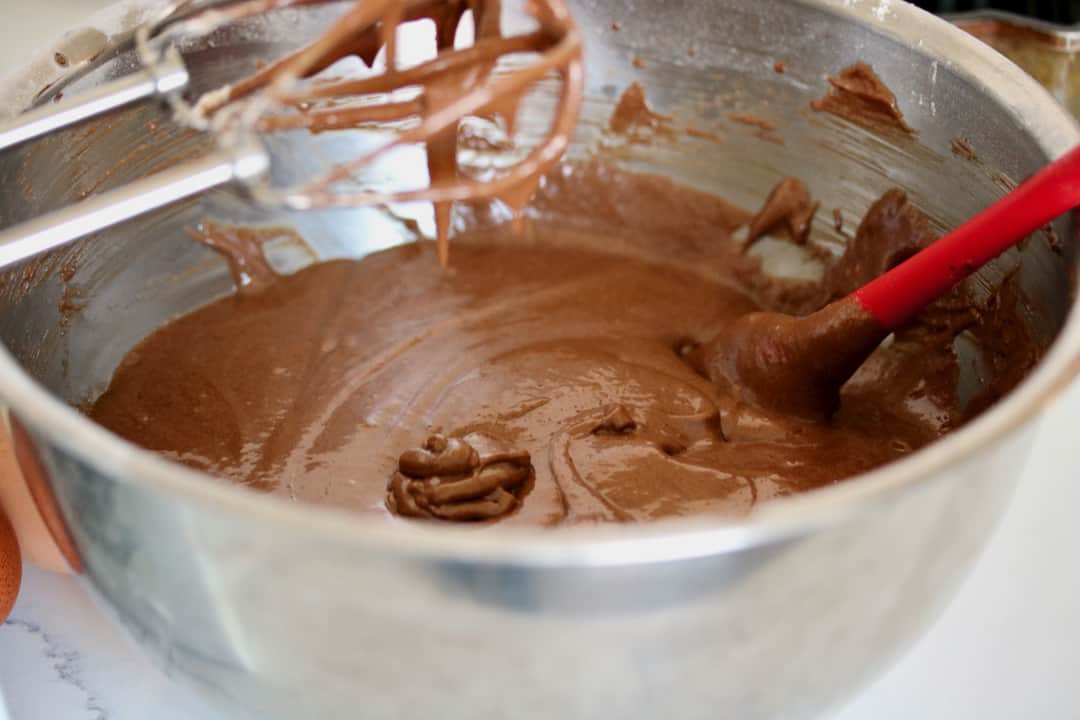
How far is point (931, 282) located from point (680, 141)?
579 mm

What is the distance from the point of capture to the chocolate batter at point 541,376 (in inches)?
48.8

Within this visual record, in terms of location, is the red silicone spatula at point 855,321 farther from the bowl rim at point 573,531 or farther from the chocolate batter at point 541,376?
the bowl rim at point 573,531

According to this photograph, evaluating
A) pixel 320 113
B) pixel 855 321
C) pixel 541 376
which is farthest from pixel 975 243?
pixel 320 113

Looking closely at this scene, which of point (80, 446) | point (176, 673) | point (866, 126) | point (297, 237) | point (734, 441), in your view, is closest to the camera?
point (80, 446)

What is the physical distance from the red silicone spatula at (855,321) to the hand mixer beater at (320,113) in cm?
40

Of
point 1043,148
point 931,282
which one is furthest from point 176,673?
point 1043,148

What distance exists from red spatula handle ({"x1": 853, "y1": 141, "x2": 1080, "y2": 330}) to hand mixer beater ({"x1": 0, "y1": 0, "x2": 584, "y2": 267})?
1.36 feet

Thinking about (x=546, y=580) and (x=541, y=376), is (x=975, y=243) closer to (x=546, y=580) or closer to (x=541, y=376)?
(x=541, y=376)

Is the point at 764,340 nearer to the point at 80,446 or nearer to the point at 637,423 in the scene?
the point at 637,423

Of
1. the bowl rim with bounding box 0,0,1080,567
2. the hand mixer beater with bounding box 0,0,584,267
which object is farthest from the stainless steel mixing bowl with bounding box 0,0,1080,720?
the hand mixer beater with bounding box 0,0,584,267

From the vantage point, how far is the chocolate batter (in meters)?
1.24

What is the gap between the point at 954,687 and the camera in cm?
109

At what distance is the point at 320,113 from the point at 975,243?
0.69 m

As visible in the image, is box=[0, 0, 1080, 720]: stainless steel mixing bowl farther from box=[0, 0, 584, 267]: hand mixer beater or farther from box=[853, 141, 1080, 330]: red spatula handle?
box=[0, 0, 584, 267]: hand mixer beater
